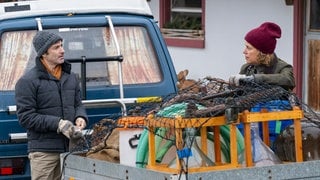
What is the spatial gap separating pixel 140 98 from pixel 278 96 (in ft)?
6.84

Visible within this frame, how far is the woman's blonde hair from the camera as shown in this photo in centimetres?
718

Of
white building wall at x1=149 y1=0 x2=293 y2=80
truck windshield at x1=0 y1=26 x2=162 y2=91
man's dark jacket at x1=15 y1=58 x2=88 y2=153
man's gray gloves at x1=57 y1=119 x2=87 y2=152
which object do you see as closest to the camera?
man's gray gloves at x1=57 y1=119 x2=87 y2=152

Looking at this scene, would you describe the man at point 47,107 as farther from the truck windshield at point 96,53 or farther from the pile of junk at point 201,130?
A: the truck windshield at point 96,53

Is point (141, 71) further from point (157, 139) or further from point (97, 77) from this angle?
point (157, 139)

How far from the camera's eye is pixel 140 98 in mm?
7914

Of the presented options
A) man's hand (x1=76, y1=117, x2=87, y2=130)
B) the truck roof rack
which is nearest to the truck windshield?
the truck roof rack

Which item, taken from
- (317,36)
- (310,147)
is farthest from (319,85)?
(310,147)

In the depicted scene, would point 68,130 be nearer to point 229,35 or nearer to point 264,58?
A: point 264,58

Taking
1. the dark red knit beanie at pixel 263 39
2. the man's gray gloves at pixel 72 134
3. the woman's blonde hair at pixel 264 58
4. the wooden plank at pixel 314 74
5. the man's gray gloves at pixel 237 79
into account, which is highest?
the dark red knit beanie at pixel 263 39

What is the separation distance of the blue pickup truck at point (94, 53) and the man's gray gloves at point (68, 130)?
771mm

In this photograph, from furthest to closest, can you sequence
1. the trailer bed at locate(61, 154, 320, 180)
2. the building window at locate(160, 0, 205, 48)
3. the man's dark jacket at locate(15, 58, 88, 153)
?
the building window at locate(160, 0, 205, 48), the man's dark jacket at locate(15, 58, 88, 153), the trailer bed at locate(61, 154, 320, 180)

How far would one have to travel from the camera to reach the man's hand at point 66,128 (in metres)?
6.86

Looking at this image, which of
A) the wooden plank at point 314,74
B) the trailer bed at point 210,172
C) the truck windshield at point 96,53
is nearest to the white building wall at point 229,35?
the wooden plank at point 314,74

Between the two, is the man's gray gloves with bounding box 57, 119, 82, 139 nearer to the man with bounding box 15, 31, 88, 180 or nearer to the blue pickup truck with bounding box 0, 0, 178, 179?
the man with bounding box 15, 31, 88, 180
